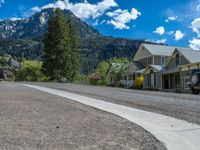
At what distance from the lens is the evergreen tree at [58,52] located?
6400 centimetres

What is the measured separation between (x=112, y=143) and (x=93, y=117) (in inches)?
149

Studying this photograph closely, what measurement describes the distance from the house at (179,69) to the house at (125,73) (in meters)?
7.98

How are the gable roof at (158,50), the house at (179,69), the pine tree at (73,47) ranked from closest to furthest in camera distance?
the house at (179,69) → the gable roof at (158,50) → the pine tree at (73,47)

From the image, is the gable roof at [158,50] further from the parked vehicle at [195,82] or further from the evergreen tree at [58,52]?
the parked vehicle at [195,82]

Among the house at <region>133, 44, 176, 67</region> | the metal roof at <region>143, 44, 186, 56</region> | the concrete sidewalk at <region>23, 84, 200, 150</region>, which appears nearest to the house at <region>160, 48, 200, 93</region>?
the house at <region>133, 44, 176, 67</region>

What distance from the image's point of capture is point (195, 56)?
43.8 m

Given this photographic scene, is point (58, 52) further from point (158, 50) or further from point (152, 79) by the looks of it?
point (152, 79)

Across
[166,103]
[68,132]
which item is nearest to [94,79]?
[166,103]

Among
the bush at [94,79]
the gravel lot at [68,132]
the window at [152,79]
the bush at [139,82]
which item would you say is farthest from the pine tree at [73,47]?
the gravel lot at [68,132]

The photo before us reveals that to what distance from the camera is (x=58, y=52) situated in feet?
212

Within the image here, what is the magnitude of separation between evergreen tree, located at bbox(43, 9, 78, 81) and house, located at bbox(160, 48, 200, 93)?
2241 centimetres

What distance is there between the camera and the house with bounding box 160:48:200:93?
4130 centimetres

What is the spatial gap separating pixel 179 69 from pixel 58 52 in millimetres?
27788

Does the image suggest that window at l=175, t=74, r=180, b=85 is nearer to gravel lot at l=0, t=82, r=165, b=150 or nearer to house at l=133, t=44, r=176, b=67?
house at l=133, t=44, r=176, b=67
